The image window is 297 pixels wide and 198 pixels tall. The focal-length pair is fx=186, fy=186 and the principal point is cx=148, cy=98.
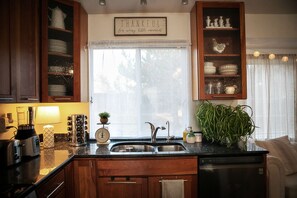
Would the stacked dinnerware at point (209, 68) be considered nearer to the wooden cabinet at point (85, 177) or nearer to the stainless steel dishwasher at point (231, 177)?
the stainless steel dishwasher at point (231, 177)

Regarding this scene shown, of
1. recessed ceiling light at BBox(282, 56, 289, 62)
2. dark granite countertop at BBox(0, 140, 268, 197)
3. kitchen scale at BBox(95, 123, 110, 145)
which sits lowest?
dark granite countertop at BBox(0, 140, 268, 197)

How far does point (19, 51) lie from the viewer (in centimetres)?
156

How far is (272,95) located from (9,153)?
3.11 m

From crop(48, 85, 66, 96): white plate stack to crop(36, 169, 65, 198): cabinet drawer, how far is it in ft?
2.82

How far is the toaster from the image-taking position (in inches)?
55.4

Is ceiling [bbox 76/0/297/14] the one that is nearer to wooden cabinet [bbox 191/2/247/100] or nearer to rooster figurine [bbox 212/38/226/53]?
wooden cabinet [bbox 191/2/247/100]

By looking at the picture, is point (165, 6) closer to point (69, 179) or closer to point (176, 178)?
point (176, 178)

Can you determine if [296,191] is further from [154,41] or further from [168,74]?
[154,41]

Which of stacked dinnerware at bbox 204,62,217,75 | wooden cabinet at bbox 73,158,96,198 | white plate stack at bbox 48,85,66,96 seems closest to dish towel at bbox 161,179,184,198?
wooden cabinet at bbox 73,158,96,198

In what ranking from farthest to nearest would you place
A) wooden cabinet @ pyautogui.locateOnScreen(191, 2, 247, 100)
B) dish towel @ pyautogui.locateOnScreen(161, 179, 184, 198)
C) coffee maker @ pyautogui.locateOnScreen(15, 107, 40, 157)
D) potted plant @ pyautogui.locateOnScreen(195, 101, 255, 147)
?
wooden cabinet @ pyautogui.locateOnScreen(191, 2, 247, 100) → potted plant @ pyautogui.locateOnScreen(195, 101, 255, 147) → dish towel @ pyautogui.locateOnScreen(161, 179, 184, 198) → coffee maker @ pyautogui.locateOnScreen(15, 107, 40, 157)

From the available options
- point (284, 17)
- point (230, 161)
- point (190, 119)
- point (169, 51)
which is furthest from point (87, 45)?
point (284, 17)

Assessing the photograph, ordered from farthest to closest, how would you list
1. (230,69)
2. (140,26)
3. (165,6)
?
(140,26) → (165,6) → (230,69)

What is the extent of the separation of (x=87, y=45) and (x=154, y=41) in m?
0.87

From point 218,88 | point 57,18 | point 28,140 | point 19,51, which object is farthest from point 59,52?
point 218,88
